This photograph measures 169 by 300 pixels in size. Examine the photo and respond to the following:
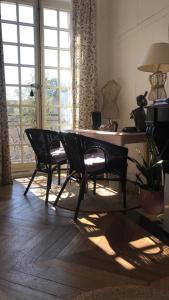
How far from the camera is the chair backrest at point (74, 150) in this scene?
7.86ft

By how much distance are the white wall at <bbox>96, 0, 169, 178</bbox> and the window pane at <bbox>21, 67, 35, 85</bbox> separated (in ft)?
3.46

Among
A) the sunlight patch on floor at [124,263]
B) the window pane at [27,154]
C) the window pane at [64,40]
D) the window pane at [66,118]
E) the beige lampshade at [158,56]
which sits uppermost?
the window pane at [64,40]

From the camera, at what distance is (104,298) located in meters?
1.36

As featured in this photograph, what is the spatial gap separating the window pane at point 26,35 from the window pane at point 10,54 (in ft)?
0.60

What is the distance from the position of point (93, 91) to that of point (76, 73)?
1.23 feet

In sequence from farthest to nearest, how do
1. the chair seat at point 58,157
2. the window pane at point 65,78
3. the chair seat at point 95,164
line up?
1. the window pane at point 65,78
2. the chair seat at point 58,157
3. the chair seat at point 95,164

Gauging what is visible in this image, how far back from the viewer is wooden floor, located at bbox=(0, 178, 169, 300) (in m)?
1.48

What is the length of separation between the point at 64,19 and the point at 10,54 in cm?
106

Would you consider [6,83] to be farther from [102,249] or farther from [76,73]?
[102,249]

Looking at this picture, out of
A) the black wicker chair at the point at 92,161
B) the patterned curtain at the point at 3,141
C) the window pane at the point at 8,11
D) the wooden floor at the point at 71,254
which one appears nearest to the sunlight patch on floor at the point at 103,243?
the wooden floor at the point at 71,254

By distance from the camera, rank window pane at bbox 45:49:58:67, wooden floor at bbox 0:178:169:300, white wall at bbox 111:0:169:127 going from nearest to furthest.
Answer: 1. wooden floor at bbox 0:178:169:300
2. white wall at bbox 111:0:169:127
3. window pane at bbox 45:49:58:67

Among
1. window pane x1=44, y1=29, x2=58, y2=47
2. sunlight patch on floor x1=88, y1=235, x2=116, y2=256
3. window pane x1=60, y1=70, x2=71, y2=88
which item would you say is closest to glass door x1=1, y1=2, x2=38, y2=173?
window pane x1=44, y1=29, x2=58, y2=47

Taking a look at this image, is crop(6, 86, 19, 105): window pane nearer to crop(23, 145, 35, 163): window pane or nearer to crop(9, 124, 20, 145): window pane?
crop(9, 124, 20, 145): window pane

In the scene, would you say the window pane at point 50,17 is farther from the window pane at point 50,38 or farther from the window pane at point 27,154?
the window pane at point 27,154
